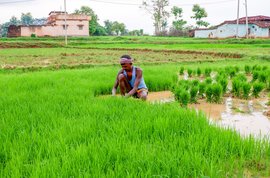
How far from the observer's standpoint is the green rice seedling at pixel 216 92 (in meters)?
5.09

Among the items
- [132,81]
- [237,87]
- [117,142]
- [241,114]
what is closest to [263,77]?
[237,87]

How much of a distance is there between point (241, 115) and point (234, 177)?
7.91 feet

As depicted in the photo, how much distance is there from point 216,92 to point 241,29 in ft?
119

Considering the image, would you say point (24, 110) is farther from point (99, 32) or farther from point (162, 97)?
point (99, 32)

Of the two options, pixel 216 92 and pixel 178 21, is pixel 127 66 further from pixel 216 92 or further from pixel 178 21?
pixel 178 21

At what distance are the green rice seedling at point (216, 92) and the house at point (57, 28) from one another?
1453 inches

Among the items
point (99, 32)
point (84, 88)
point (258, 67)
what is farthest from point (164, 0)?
point (84, 88)

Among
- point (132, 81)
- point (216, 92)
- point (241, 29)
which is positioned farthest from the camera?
point (241, 29)

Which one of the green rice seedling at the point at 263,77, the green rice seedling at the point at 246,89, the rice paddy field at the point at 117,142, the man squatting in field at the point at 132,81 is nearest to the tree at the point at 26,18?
the green rice seedling at the point at 263,77

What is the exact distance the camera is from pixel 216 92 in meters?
5.12

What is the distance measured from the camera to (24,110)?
3746 mm

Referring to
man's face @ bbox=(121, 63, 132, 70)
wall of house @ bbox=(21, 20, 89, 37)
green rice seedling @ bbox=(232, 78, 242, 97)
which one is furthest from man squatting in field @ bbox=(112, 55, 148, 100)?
wall of house @ bbox=(21, 20, 89, 37)

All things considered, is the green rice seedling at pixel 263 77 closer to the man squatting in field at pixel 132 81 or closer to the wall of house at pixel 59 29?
the man squatting in field at pixel 132 81

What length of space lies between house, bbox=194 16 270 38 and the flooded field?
33518 millimetres
